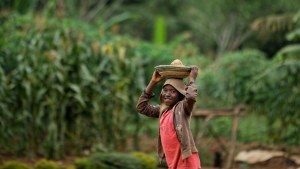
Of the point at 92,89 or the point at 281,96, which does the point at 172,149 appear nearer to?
the point at 92,89

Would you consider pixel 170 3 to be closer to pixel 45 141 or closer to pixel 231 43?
pixel 231 43

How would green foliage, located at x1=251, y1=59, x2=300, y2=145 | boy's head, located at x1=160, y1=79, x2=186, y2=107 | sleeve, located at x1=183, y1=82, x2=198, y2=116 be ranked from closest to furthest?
1. sleeve, located at x1=183, y1=82, x2=198, y2=116
2. boy's head, located at x1=160, y1=79, x2=186, y2=107
3. green foliage, located at x1=251, y1=59, x2=300, y2=145

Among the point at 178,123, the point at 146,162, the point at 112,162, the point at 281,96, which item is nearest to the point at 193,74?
the point at 178,123

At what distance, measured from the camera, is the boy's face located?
6.21 metres

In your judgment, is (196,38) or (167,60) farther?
(196,38)

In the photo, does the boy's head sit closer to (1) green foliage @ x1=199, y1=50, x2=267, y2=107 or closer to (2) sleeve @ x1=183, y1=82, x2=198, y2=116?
(2) sleeve @ x1=183, y1=82, x2=198, y2=116

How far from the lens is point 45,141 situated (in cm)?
1220

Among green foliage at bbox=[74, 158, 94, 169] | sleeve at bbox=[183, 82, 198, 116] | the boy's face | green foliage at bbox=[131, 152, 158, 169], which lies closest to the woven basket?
the boy's face

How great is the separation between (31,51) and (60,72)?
2.20ft

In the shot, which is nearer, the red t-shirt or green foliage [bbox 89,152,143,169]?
the red t-shirt

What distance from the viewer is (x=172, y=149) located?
6.14 metres

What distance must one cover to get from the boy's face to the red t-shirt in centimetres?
11

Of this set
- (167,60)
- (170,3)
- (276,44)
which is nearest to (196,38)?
(170,3)

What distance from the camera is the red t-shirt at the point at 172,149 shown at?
6066mm
